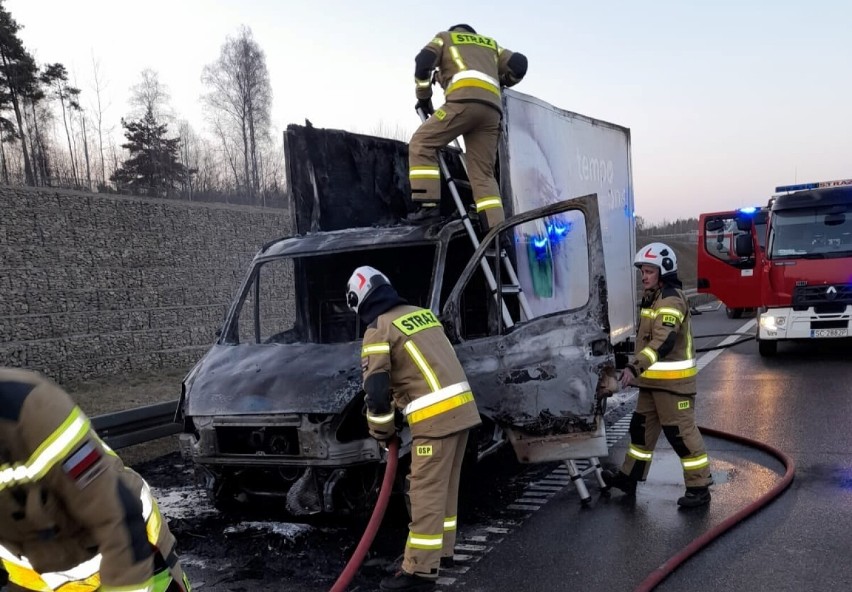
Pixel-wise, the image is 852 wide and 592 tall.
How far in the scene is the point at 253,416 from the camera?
14.6ft

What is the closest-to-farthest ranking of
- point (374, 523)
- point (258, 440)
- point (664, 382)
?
point (374, 523)
point (258, 440)
point (664, 382)

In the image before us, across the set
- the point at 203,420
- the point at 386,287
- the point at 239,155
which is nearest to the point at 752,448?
the point at 386,287

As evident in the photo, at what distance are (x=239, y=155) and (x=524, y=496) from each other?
43879mm

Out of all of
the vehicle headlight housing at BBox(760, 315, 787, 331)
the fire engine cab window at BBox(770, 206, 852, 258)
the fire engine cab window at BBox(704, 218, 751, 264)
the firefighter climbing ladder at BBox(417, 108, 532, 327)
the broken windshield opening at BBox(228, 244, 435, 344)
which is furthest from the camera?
the fire engine cab window at BBox(704, 218, 751, 264)

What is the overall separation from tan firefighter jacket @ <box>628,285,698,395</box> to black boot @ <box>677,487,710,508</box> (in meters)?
0.66

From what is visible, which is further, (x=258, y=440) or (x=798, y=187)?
(x=798, y=187)

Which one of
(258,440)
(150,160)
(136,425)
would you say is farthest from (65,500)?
(150,160)

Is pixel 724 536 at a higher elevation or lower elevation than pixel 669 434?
lower

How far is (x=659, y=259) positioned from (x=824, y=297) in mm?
6745

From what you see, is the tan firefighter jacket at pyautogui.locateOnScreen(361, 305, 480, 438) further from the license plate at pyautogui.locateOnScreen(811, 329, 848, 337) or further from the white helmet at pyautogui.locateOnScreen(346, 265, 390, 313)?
the license plate at pyautogui.locateOnScreen(811, 329, 848, 337)

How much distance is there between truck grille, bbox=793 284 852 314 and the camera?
1053cm

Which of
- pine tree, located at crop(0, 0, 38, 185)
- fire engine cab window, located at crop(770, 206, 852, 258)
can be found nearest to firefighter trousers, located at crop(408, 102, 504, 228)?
fire engine cab window, located at crop(770, 206, 852, 258)

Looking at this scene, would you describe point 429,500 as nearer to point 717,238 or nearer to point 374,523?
point 374,523

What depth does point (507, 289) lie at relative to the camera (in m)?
5.52
